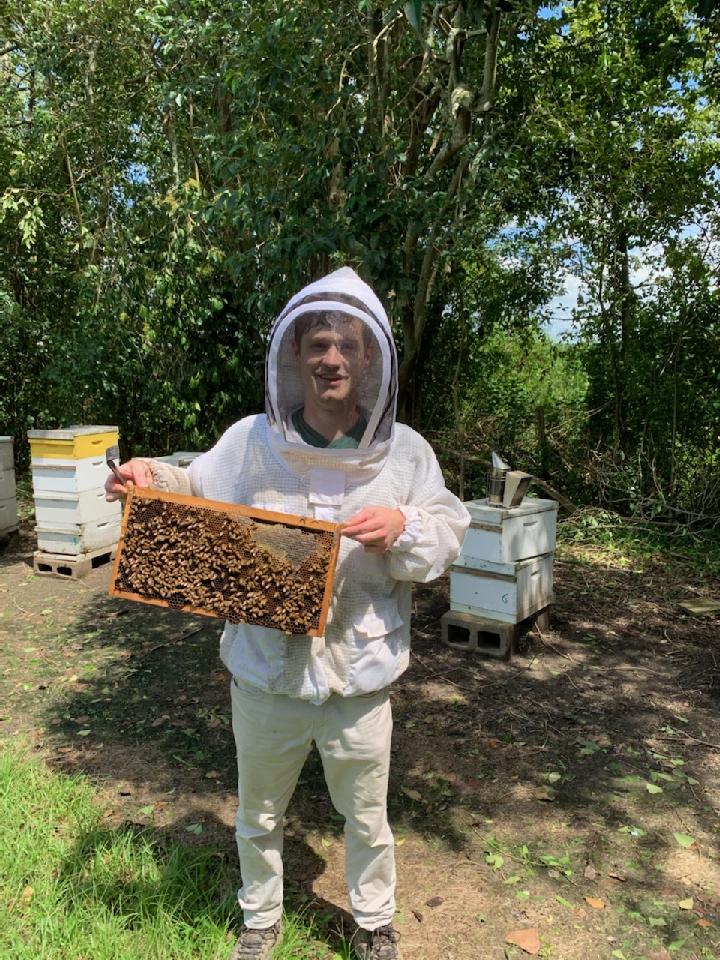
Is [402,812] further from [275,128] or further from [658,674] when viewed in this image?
[275,128]

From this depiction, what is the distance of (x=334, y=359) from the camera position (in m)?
1.77

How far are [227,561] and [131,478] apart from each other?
0.36 meters

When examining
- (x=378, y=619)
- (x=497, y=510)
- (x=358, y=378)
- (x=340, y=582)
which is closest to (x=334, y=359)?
(x=358, y=378)

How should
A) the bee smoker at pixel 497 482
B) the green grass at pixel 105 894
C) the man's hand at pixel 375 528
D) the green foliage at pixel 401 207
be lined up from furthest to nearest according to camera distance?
the green foliage at pixel 401 207 → the bee smoker at pixel 497 482 → the green grass at pixel 105 894 → the man's hand at pixel 375 528

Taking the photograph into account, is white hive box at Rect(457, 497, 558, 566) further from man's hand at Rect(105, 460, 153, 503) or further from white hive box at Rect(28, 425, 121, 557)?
white hive box at Rect(28, 425, 121, 557)

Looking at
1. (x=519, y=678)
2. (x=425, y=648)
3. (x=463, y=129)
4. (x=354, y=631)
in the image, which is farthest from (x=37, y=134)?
(x=354, y=631)

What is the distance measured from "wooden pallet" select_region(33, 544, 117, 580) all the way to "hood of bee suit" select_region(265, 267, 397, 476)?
14.7 ft

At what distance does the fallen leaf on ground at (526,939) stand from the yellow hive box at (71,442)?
4620 mm

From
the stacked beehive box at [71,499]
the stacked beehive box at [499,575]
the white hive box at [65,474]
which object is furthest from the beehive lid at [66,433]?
the stacked beehive box at [499,575]

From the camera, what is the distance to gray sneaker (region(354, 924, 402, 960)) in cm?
200

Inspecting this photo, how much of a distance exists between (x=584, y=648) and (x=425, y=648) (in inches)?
37.8

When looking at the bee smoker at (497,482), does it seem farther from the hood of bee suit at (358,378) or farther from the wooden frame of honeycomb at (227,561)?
the wooden frame of honeycomb at (227,561)

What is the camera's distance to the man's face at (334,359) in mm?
1779

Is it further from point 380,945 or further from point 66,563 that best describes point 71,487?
point 380,945
